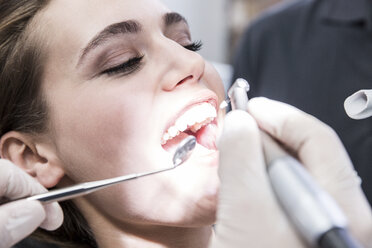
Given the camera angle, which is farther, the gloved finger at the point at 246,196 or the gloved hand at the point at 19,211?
the gloved hand at the point at 19,211

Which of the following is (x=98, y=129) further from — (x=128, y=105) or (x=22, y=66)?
(x=22, y=66)

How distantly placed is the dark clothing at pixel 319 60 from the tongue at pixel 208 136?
704mm

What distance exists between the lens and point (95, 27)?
109 cm

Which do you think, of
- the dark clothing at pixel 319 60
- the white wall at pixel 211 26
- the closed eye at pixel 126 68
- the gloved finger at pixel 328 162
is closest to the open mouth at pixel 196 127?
the closed eye at pixel 126 68

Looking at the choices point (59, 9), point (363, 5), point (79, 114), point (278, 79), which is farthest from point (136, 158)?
point (363, 5)

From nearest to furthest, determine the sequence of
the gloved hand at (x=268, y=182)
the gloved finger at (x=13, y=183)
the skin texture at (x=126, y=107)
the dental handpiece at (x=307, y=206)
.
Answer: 1. the dental handpiece at (x=307, y=206)
2. the gloved hand at (x=268, y=182)
3. the gloved finger at (x=13, y=183)
4. the skin texture at (x=126, y=107)

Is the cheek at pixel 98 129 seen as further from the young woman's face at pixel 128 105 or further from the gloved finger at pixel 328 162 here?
the gloved finger at pixel 328 162

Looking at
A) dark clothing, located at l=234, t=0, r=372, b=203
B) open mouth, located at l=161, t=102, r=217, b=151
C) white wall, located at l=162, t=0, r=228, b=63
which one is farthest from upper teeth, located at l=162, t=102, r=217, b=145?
white wall, located at l=162, t=0, r=228, b=63

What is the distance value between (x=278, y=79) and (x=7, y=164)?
4.10 feet

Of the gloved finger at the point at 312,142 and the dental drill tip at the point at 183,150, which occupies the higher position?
the gloved finger at the point at 312,142

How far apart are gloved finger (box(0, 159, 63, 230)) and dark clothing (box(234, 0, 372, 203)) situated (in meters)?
1.10

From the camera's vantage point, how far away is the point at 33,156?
3.98 feet

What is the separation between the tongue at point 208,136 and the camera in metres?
1.21

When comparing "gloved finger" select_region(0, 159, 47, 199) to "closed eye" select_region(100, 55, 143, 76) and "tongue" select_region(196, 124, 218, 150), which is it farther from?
"tongue" select_region(196, 124, 218, 150)
